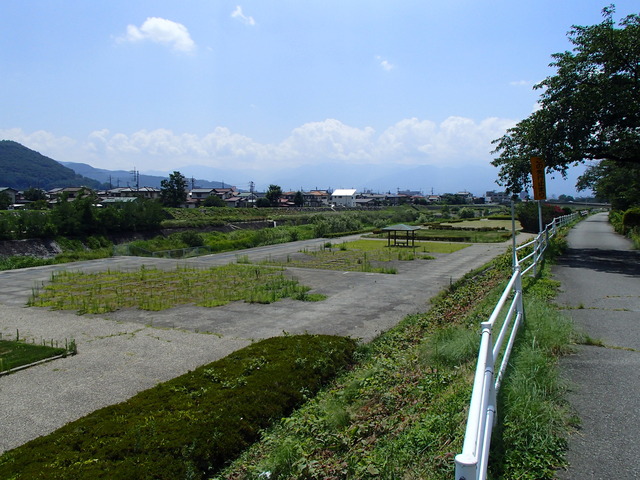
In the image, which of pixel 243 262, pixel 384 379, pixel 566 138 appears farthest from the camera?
pixel 243 262

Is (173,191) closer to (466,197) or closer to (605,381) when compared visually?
(605,381)

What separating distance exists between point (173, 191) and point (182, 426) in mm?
70091

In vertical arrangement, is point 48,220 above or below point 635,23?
below

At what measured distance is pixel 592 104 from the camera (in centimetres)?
1574

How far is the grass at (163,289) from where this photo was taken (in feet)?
49.9

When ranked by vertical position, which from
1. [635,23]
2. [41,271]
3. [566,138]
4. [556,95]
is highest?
[635,23]

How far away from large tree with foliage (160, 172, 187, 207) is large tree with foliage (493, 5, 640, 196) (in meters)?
61.4

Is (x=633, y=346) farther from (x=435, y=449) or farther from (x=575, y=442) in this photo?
(x=435, y=449)

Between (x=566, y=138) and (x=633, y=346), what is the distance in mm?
13845

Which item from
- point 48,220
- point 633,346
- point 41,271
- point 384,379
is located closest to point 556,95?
point 633,346

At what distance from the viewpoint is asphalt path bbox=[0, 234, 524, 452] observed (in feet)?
24.1

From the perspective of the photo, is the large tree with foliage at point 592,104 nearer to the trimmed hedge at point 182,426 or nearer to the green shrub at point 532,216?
the trimmed hedge at point 182,426

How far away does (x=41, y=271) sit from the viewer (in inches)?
958

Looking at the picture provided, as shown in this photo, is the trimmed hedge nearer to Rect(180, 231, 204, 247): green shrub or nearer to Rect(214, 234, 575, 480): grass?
Rect(214, 234, 575, 480): grass
